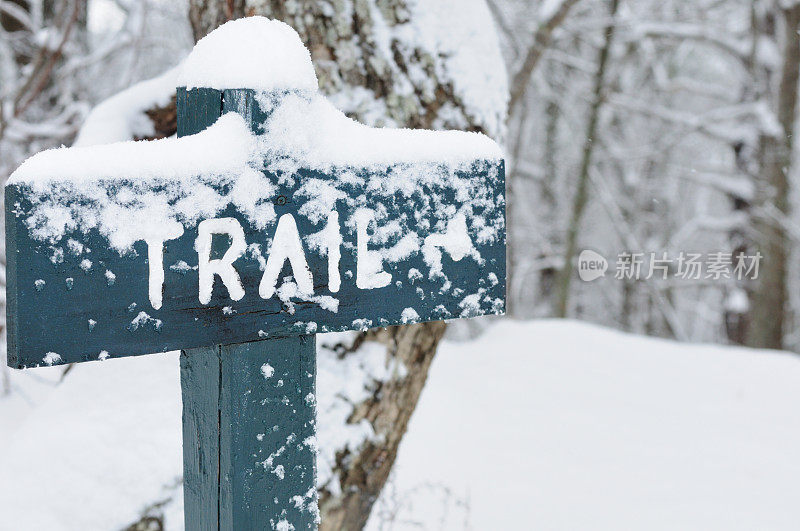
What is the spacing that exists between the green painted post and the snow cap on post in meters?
0.02

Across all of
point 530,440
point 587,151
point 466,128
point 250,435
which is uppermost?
point 587,151

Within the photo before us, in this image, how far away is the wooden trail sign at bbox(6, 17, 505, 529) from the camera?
2.91ft

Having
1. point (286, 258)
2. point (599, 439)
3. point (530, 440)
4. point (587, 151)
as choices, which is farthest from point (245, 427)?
point (587, 151)

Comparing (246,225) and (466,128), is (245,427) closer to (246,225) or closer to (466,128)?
(246,225)

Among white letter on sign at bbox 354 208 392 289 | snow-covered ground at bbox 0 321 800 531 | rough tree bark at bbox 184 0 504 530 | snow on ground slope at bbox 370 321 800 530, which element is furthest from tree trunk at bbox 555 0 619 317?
white letter on sign at bbox 354 208 392 289

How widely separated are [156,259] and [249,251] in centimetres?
12

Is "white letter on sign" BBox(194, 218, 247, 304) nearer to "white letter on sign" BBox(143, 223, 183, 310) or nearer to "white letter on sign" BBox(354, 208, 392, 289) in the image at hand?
"white letter on sign" BBox(143, 223, 183, 310)

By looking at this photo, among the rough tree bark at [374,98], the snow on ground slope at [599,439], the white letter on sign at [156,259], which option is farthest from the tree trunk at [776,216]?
the white letter on sign at [156,259]

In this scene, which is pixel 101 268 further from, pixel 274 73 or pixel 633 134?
pixel 633 134

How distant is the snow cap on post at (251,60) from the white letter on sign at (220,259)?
19cm

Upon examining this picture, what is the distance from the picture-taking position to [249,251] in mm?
987

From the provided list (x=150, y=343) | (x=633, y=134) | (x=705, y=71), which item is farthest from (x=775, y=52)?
(x=150, y=343)

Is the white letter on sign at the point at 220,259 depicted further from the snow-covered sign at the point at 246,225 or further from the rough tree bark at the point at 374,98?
the rough tree bark at the point at 374,98

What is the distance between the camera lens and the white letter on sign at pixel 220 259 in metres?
0.96
